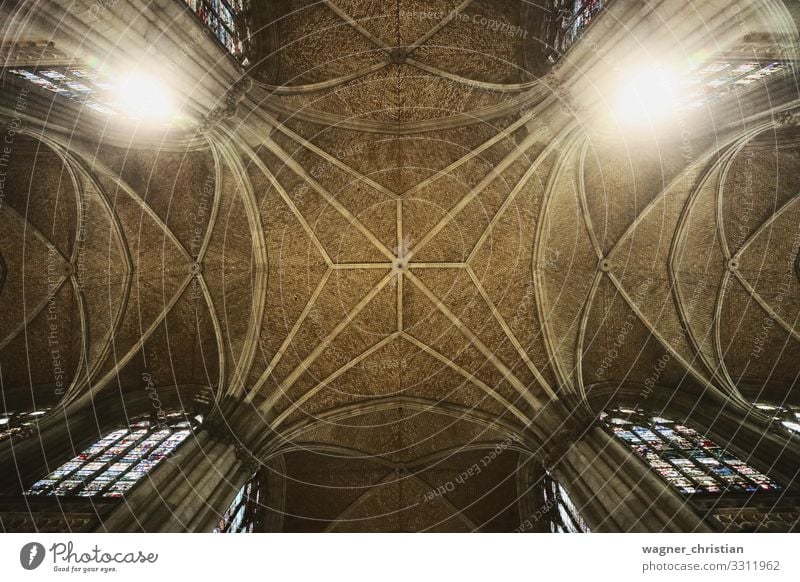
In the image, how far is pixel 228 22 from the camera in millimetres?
10922

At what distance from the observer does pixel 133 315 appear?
1348 centimetres

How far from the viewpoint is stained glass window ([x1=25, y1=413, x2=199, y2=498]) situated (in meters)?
8.27

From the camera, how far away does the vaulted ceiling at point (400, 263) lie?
1160 cm

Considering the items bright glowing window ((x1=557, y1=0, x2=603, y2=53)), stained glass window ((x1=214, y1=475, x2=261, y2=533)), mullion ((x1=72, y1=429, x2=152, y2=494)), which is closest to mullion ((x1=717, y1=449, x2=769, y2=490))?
bright glowing window ((x1=557, y1=0, x2=603, y2=53))

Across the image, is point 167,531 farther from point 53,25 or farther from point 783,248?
point 783,248

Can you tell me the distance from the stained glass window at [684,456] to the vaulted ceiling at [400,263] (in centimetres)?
123

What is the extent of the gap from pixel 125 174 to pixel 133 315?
13.8ft

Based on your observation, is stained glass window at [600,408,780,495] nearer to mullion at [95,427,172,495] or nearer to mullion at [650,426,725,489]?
mullion at [650,426,725,489]

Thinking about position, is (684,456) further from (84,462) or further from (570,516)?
(84,462)

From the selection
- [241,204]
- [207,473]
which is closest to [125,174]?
[241,204]

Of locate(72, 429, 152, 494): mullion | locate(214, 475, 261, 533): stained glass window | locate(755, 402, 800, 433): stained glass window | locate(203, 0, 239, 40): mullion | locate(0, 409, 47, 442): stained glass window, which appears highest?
locate(203, 0, 239, 40): mullion

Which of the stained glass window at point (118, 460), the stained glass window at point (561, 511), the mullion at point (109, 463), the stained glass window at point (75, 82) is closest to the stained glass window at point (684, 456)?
the stained glass window at point (561, 511)

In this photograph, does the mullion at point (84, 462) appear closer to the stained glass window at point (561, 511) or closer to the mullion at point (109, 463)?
the mullion at point (109, 463)

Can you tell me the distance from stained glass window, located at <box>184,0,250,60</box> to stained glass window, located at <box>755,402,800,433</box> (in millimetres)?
15094
